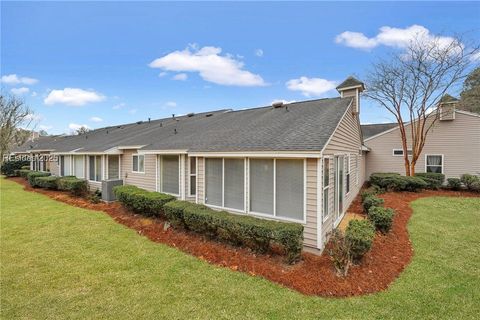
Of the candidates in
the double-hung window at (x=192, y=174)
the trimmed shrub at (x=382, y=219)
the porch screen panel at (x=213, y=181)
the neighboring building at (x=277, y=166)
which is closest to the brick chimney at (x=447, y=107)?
the neighboring building at (x=277, y=166)

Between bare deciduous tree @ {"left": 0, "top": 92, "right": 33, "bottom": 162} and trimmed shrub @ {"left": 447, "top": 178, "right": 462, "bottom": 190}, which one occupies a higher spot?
bare deciduous tree @ {"left": 0, "top": 92, "right": 33, "bottom": 162}

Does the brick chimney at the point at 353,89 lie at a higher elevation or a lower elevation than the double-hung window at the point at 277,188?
higher

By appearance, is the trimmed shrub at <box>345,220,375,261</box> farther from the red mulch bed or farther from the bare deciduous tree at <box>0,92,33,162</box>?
the bare deciduous tree at <box>0,92,33,162</box>

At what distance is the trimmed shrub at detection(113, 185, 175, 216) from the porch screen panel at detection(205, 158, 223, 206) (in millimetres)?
1815

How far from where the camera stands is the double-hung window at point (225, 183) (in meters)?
7.48

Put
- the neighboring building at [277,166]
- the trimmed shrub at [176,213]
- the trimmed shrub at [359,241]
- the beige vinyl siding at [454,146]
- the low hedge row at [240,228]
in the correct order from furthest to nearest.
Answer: the beige vinyl siding at [454,146] → the trimmed shrub at [176,213] → the neighboring building at [277,166] → the low hedge row at [240,228] → the trimmed shrub at [359,241]

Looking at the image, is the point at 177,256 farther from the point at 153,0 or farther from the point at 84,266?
the point at 153,0

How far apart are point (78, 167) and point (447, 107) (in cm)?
2448

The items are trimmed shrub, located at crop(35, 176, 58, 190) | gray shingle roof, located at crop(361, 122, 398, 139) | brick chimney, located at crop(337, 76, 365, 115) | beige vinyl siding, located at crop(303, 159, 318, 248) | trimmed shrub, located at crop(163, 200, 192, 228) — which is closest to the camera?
beige vinyl siding, located at crop(303, 159, 318, 248)

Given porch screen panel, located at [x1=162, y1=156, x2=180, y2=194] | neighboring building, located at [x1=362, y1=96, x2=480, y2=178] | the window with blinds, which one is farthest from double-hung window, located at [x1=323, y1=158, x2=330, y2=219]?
neighboring building, located at [x1=362, y1=96, x2=480, y2=178]

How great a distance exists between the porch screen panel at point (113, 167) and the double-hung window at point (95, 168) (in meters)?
0.85

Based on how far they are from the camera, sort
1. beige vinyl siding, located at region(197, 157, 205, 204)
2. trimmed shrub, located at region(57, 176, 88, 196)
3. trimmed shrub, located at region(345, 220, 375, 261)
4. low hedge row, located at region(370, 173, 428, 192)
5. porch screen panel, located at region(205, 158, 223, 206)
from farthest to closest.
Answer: low hedge row, located at region(370, 173, 428, 192)
trimmed shrub, located at region(57, 176, 88, 196)
beige vinyl siding, located at region(197, 157, 205, 204)
porch screen panel, located at region(205, 158, 223, 206)
trimmed shrub, located at region(345, 220, 375, 261)

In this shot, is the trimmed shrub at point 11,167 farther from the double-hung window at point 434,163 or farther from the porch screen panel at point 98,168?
the double-hung window at point 434,163

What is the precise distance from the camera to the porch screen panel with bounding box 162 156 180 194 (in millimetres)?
10664
